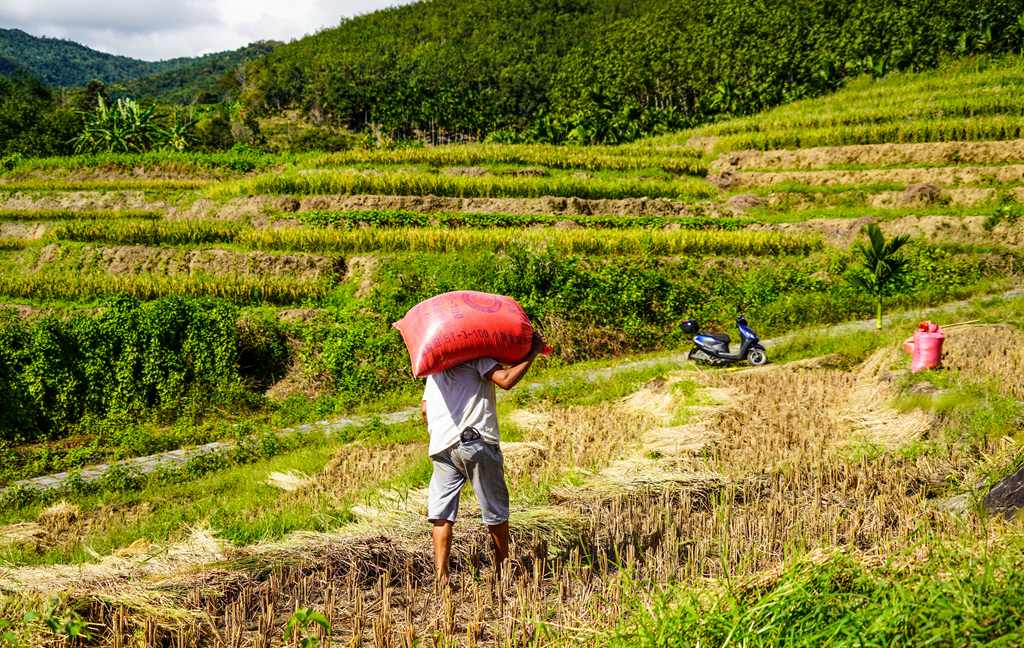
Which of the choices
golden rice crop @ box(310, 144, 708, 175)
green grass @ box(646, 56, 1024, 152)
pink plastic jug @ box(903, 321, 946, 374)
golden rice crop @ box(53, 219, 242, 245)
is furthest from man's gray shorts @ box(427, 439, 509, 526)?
green grass @ box(646, 56, 1024, 152)

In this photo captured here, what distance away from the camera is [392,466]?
22.7ft

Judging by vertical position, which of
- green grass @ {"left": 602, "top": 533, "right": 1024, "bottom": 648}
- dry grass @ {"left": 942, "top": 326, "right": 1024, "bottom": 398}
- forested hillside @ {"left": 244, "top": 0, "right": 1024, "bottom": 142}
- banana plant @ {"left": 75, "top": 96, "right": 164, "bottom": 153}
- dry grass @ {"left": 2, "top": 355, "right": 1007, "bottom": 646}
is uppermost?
forested hillside @ {"left": 244, "top": 0, "right": 1024, "bottom": 142}

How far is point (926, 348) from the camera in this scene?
314 inches

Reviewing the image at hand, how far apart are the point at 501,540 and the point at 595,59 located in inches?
2483

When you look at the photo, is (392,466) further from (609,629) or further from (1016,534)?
(1016,534)

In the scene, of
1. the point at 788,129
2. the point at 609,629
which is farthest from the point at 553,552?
the point at 788,129

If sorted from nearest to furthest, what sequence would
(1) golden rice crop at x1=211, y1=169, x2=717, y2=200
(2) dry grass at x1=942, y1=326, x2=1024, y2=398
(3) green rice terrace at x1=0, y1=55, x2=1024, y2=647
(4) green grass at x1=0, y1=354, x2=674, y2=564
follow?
(3) green rice terrace at x1=0, y1=55, x2=1024, y2=647 → (4) green grass at x1=0, y1=354, x2=674, y2=564 → (2) dry grass at x1=942, y1=326, x2=1024, y2=398 → (1) golden rice crop at x1=211, y1=169, x2=717, y2=200

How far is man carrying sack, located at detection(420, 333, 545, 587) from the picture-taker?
3.87 m

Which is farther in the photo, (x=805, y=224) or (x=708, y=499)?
(x=805, y=224)

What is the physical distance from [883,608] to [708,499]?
2.21m

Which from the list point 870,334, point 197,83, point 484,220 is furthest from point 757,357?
point 197,83

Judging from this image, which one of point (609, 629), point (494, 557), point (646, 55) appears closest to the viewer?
point (609, 629)

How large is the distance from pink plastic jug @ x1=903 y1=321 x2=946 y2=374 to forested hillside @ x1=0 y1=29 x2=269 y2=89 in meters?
122

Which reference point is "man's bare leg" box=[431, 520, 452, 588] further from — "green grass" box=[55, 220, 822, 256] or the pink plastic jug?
"green grass" box=[55, 220, 822, 256]
